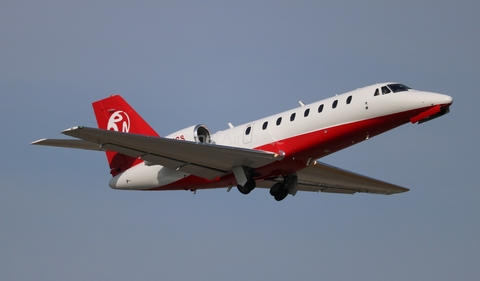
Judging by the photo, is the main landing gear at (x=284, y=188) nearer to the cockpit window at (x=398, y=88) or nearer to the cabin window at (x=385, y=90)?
the cabin window at (x=385, y=90)

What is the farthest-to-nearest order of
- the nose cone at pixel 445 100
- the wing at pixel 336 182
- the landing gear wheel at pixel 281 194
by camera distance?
the wing at pixel 336 182 → the landing gear wheel at pixel 281 194 → the nose cone at pixel 445 100

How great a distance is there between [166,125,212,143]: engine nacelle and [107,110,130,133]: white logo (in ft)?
8.17

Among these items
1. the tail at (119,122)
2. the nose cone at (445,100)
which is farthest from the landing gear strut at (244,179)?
the nose cone at (445,100)

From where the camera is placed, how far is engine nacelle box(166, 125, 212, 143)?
2536cm

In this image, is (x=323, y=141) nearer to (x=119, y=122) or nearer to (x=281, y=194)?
(x=281, y=194)

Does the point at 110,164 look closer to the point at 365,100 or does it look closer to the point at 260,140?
the point at 260,140

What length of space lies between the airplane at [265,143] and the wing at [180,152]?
0.09 feet

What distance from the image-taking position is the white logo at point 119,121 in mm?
27828

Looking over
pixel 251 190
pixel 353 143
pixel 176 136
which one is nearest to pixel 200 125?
pixel 176 136

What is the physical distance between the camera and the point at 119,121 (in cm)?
2800

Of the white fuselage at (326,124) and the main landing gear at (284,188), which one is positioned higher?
the white fuselage at (326,124)

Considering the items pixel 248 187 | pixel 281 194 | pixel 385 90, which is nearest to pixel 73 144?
pixel 248 187

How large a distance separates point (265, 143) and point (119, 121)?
5975 mm

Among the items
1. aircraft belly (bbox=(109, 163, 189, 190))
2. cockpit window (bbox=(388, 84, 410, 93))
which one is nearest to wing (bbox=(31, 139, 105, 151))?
aircraft belly (bbox=(109, 163, 189, 190))
